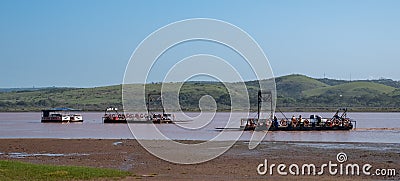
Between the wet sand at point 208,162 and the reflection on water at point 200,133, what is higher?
the reflection on water at point 200,133

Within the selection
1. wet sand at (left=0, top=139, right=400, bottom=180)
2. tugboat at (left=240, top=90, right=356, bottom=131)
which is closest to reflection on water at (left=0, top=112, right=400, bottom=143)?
tugboat at (left=240, top=90, right=356, bottom=131)

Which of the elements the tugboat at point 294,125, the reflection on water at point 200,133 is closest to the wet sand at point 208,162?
the reflection on water at point 200,133

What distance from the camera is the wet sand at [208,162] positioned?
90.0 feet

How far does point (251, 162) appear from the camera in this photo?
32875 mm

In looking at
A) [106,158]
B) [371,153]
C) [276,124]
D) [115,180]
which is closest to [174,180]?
[115,180]

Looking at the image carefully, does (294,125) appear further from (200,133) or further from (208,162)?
(208,162)

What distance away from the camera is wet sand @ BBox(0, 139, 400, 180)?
27.4 metres

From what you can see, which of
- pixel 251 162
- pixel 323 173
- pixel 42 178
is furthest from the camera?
pixel 251 162

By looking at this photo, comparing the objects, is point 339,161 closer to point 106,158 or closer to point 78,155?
point 106,158

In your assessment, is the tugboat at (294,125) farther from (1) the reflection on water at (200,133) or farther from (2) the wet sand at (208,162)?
(2) the wet sand at (208,162)

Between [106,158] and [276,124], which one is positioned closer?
Answer: [106,158]

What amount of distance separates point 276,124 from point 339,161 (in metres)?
35.8

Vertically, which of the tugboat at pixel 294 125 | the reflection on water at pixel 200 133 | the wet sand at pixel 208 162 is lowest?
the wet sand at pixel 208 162

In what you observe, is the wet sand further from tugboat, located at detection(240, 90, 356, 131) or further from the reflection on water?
tugboat, located at detection(240, 90, 356, 131)
